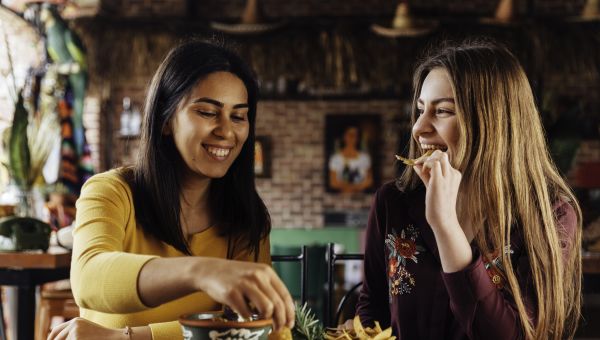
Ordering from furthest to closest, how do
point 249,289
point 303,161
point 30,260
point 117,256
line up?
point 303,161 → point 30,260 → point 117,256 → point 249,289

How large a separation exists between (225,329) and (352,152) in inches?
247

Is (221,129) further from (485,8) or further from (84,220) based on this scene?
(485,8)

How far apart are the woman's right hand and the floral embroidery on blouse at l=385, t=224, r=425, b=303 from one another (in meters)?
0.85

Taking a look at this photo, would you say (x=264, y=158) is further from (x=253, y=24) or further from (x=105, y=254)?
(x=105, y=254)

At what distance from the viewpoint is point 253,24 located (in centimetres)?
631

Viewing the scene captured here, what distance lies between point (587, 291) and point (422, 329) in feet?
5.48

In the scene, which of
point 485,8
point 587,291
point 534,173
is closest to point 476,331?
point 534,173

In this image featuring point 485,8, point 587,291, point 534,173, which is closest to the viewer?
point 534,173

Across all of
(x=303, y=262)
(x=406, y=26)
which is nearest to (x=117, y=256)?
(x=303, y=262)

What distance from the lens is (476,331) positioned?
144 cm

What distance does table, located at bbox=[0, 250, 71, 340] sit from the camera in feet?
8.79

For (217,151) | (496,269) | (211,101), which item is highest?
(211,101)

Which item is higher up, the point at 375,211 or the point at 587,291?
the point at 375,211

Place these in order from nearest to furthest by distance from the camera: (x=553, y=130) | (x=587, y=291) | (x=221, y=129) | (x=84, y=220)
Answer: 1. (x=84, y=220)
2. (x=221, y=129)
3. (x=587, y=291)
4. (x=553, y=130)
